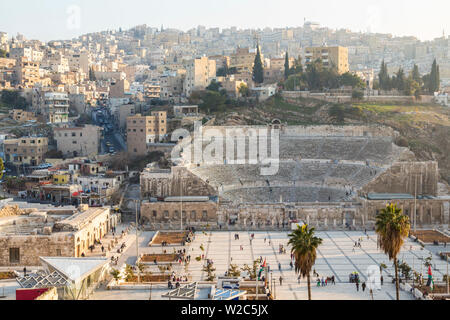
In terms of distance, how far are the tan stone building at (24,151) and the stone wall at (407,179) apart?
123ft

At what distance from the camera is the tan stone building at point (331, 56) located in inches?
3206

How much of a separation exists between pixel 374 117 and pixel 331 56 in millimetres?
20554

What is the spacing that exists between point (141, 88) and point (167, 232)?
229 feet

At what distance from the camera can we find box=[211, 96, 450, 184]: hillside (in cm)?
5797

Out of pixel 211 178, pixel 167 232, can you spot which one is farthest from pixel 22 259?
pixel 211 178

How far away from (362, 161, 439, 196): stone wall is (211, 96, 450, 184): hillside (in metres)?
10.4

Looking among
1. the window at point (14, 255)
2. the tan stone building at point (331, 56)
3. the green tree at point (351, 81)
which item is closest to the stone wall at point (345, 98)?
the green tree at point (351, 81)

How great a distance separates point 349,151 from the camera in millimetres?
55719

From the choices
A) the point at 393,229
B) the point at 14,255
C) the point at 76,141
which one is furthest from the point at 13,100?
the point at 393,229

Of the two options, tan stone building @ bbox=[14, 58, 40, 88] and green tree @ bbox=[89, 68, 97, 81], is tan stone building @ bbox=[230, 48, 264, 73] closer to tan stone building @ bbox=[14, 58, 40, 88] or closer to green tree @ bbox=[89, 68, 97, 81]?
green tree @ bbox=[89, 68, 97, 81]

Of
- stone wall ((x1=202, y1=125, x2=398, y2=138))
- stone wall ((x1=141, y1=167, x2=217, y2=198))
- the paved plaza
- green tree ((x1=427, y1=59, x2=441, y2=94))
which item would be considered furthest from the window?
green tree ((x1=427, y1=59, x2=441, y2=94))

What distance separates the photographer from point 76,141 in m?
62.8

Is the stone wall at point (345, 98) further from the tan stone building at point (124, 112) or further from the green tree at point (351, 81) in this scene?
the tan stone building at point (124, 112)
